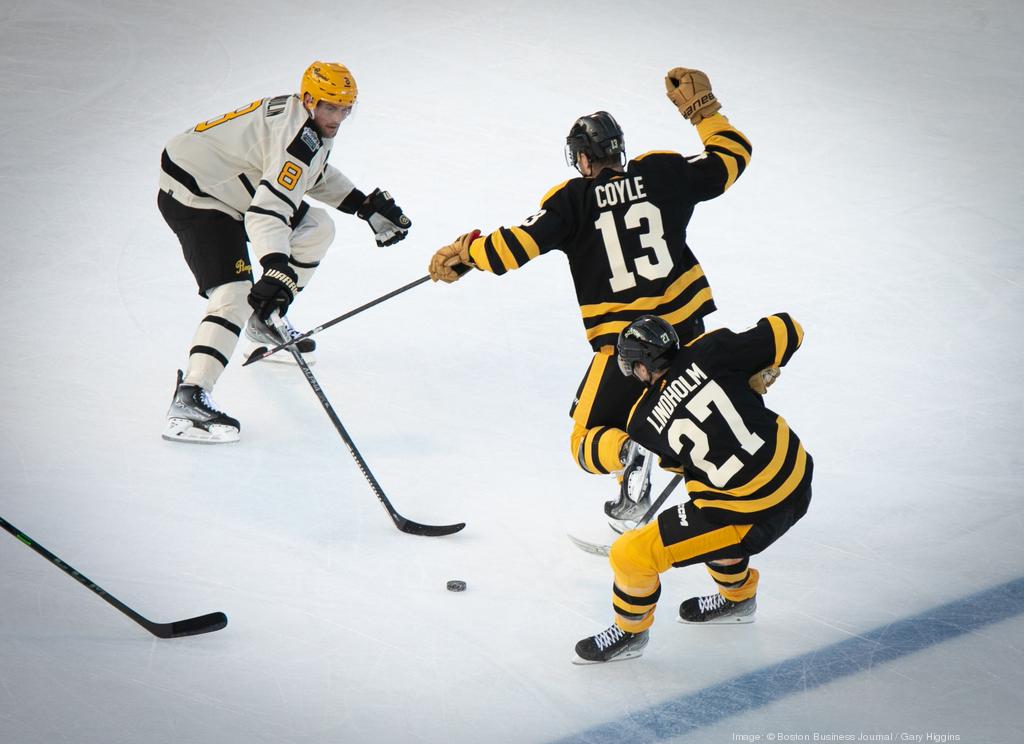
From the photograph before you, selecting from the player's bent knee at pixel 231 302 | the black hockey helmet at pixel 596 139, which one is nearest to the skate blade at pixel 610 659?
the black hockey helmet at pixel 596 139

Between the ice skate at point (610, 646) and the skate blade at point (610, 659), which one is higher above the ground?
the ice skate at point (610, 646)

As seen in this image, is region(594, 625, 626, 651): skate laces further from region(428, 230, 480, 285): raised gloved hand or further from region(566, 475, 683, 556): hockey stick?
region(428, 230, 480, 285): raised gloved hand

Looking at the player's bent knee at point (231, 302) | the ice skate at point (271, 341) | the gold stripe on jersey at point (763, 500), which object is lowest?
the gold stripe on jersey at point (763, 500)

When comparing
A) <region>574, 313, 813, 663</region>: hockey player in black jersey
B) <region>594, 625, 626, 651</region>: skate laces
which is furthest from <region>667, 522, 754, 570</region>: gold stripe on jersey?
<region>594, 625, 626, 651</region>: skate laces

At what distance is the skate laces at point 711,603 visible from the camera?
3088 millimetres

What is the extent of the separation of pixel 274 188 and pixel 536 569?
63.3 inches

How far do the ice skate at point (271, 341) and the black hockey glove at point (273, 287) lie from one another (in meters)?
0.47

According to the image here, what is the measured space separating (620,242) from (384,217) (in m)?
1.52

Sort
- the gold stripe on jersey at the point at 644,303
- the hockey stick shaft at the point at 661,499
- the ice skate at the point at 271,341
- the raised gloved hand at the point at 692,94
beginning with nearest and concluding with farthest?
1. the hockey stick shaft at the point at 661,499
2. the gold stripe on jersey at the point at 644,303
3. the raised gloved hand at the point at 692,94
4. the ice skate at the point at 271,341

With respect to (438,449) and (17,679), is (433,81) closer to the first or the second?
(438,449)

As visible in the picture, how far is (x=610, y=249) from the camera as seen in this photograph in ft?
11.1

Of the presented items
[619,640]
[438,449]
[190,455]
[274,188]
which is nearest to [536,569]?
[619,640]

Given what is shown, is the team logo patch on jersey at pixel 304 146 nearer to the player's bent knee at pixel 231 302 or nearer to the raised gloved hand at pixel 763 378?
the player's bent knee at pixel 231 302

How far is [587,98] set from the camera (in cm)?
A: 682
